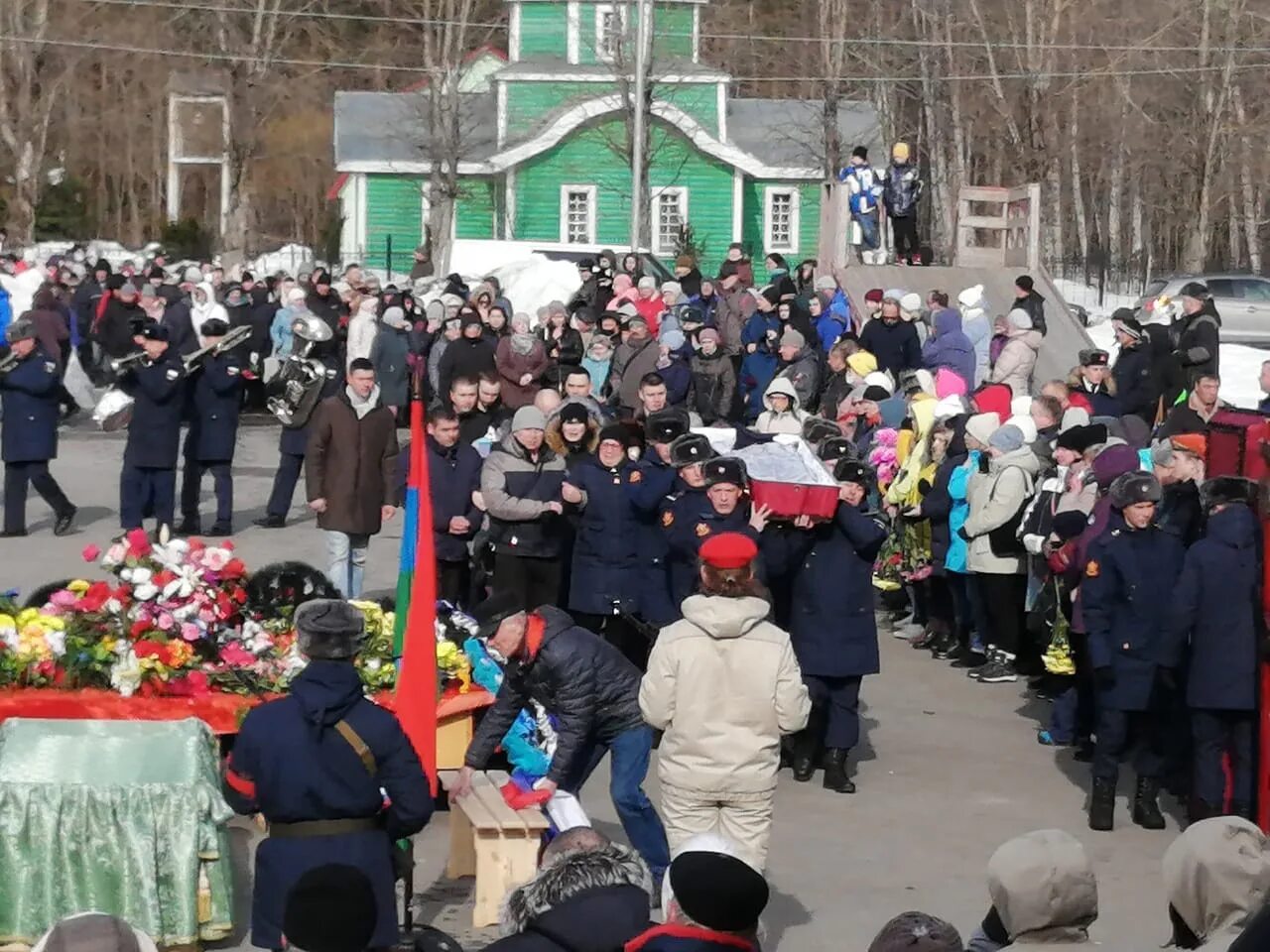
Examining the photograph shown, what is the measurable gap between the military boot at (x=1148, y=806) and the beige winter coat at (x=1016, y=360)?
1008 centimetres

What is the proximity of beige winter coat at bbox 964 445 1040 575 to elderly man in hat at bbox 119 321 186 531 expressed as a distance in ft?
22.2

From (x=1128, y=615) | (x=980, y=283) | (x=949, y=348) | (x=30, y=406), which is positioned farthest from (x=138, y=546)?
(x=980, y=283)

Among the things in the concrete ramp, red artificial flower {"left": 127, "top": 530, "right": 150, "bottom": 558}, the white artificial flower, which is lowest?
the white artificial flower

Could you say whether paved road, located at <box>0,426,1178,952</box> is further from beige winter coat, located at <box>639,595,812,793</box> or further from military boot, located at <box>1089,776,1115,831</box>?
beige winter coat, located at <box>639,595,812,793</box>

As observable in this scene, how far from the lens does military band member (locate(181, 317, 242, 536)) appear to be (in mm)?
18016

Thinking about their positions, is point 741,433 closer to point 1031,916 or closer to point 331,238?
Answer: point 1031,916

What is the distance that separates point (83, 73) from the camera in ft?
207

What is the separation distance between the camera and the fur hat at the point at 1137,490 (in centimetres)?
1002

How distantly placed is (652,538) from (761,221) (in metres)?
42.4

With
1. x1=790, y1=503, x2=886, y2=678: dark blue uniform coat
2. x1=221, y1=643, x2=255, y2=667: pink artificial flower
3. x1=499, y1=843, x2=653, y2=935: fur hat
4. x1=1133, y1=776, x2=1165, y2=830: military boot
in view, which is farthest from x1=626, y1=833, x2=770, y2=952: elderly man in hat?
x1=790, y1=503, x2=886, y2=678: dark blue uniform coat

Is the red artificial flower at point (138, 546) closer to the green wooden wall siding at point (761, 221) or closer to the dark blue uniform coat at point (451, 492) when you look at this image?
the dark blue uniform coat at point (451, 492)

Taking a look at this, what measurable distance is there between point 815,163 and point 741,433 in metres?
42.4

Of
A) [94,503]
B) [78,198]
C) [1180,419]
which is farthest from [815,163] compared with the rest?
[1180,419]

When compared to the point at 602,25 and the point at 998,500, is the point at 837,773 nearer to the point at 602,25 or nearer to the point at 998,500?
the point at 998,500
